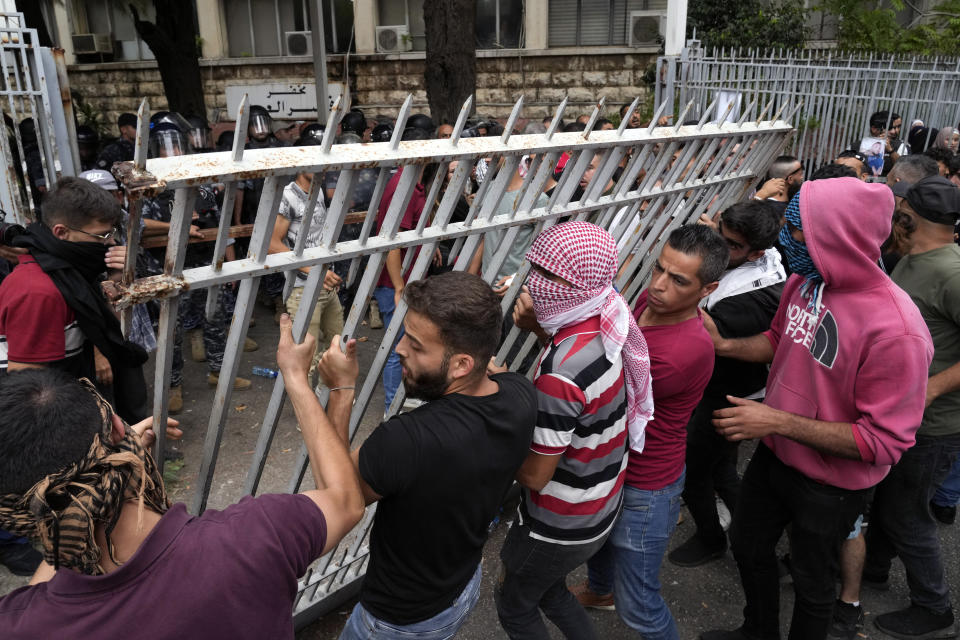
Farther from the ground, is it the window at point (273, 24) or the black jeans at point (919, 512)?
the window at point (273, 24)

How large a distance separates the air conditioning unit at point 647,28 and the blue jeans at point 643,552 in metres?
16.1

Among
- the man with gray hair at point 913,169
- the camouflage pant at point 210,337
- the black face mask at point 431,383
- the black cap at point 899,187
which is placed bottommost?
the camouflage pant at point 210,337

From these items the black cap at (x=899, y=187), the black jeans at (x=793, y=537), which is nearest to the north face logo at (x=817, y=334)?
the black jeans at (x=793, y=537)

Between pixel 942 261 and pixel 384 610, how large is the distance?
8.45ft

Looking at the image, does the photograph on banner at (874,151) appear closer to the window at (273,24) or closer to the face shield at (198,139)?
the face shield at (198,139)

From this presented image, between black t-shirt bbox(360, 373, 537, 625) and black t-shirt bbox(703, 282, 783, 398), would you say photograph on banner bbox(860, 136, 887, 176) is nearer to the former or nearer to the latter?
black t-shirt bbox(703, 282, 783, 398)

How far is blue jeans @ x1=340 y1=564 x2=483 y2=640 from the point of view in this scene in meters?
1.95

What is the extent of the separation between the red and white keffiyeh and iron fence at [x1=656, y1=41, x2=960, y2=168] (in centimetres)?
769

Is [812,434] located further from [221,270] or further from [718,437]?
[221,270]

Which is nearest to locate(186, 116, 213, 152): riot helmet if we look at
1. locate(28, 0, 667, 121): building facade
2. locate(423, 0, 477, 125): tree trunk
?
locate(423, 0, 477, 125): tree trunk

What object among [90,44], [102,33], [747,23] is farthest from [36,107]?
[102,33]

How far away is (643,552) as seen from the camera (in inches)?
97.4

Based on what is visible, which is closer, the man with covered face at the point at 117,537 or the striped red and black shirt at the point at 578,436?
the man with covered face at the point at 117,537

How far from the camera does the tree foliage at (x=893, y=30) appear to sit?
1328cm
